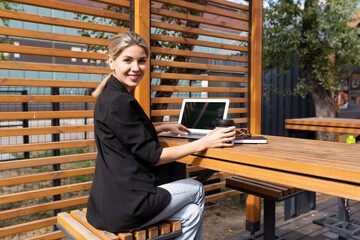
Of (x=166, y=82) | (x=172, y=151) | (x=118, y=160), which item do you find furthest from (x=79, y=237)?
(x=166, y=82)

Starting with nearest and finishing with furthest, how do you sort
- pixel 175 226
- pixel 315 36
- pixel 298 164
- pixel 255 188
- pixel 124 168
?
pixel 298 164
pixel 124 168
pixel 175 226
pixel 255 188
pixel 315 36

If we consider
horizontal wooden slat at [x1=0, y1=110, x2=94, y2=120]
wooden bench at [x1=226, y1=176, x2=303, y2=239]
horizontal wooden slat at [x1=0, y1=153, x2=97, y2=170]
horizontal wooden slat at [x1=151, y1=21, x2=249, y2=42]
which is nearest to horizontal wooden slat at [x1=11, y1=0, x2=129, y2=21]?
horizontal wooden slat at [x1=151, y1=21, x2=249, y2=42]

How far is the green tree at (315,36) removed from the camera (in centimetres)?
621

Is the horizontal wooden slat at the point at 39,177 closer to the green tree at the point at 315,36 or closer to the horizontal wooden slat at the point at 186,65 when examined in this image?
the horizontal wooden slat at the point at 186,65

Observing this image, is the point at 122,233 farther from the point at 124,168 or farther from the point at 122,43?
the point at 122,43

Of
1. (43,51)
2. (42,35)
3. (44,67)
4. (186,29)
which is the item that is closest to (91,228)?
(44,67)

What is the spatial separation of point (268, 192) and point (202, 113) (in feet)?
2.88

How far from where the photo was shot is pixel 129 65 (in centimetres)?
199

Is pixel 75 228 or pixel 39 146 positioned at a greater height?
pixel 39 146

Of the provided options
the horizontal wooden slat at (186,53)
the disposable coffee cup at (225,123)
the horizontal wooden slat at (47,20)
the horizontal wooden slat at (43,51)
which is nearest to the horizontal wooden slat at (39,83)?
the horizontal wooden slat at (43,51)

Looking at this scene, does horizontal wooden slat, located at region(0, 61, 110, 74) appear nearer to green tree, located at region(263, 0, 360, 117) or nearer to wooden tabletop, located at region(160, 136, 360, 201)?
wooden tabletop, located at region(160, 136, 360, 201)

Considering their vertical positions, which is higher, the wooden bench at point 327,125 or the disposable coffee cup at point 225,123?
the disposable coffee cup at point 225,123

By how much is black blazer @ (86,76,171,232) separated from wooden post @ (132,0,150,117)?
129 cm

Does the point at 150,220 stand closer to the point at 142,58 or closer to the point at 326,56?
the point at 142,58
